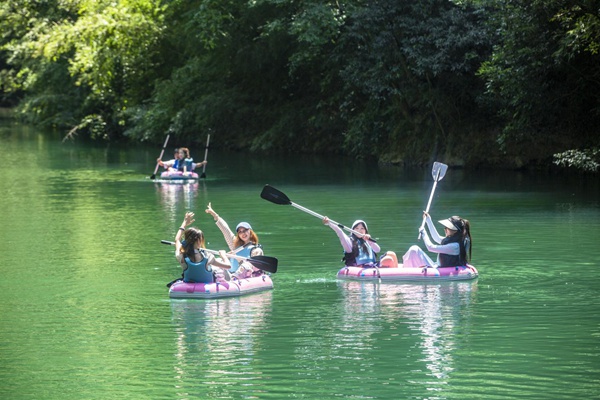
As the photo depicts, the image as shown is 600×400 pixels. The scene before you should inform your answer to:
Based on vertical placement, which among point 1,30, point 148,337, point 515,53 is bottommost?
point 148,337

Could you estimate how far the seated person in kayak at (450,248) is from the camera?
18.1 m

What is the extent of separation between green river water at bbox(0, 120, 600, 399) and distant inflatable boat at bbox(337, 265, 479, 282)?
153 mm

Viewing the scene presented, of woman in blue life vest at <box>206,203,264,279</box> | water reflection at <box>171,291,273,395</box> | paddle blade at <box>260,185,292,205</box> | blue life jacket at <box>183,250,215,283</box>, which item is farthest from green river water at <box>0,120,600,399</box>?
paddle blade at <box>260,185,292,205</box>

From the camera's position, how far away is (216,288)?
17156 mm

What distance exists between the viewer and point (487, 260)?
20375 mm

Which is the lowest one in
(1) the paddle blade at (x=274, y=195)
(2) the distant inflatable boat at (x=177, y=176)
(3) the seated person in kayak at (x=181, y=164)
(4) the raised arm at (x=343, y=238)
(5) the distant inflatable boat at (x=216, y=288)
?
(5) the distant inflatable boat at (x=216, y=288)

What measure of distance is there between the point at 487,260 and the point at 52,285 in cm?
682

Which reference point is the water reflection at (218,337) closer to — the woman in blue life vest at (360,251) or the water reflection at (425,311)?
the water reflection at (425,311)

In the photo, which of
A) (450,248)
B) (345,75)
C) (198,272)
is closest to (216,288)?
(198,272)

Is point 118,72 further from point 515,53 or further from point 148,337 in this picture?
point 148,337

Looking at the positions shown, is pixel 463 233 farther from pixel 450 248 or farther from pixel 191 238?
pixel 191 238

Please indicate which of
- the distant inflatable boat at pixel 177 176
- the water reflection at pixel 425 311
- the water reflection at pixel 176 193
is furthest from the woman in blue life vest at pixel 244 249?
the distant inflatable boat at pixel 177 176

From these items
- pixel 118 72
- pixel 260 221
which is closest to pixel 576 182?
pixel 260 221

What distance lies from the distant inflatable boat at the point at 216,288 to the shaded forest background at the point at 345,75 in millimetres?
13328
